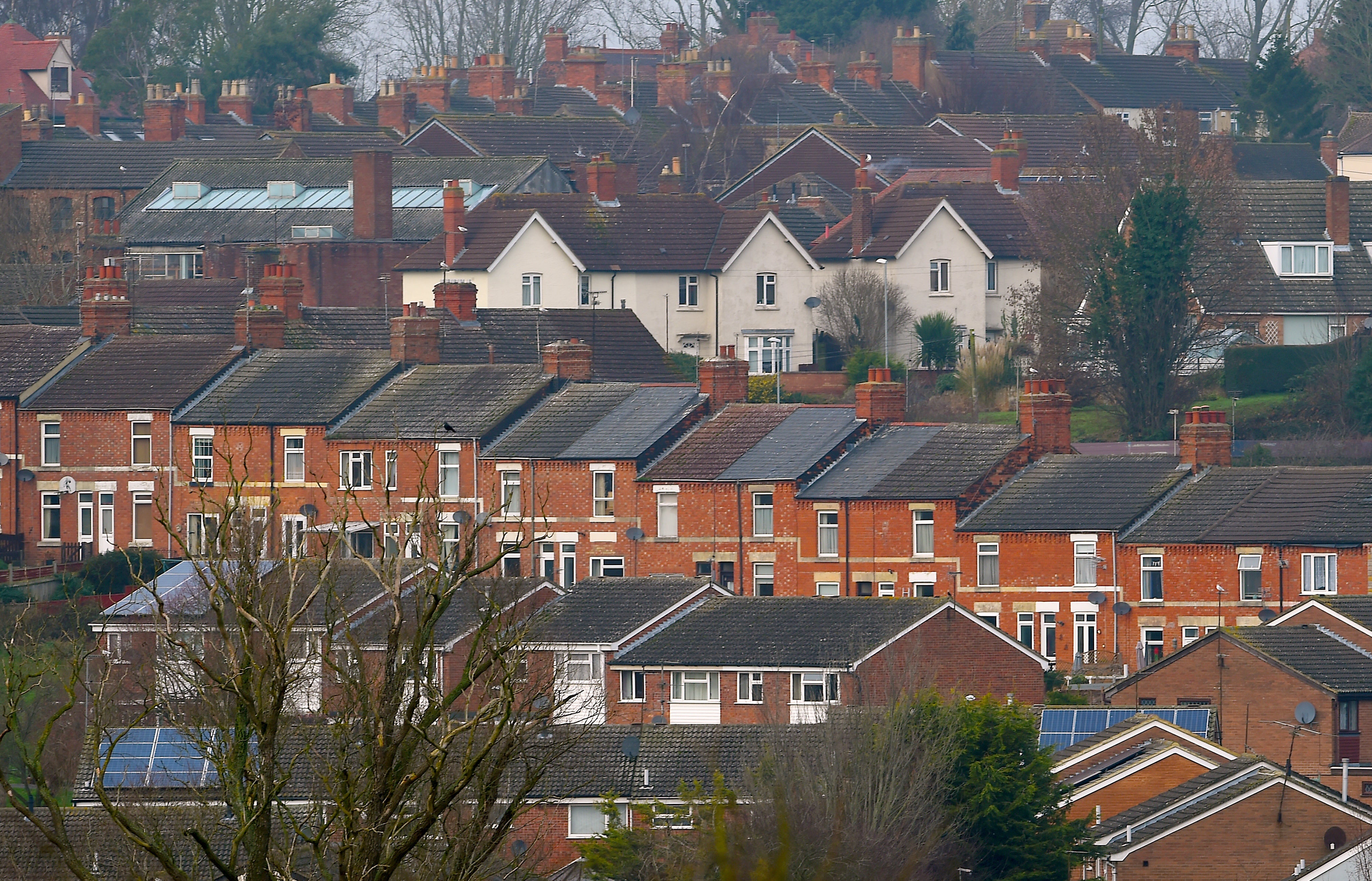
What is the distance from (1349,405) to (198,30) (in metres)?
52.4

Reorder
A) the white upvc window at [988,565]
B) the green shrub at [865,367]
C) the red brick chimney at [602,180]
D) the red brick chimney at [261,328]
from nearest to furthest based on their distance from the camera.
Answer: the white upvc window at [988,565] → the red brick chimney at [261,328] → the green shrub at [865,367] → the red brick chimney at [602,180]

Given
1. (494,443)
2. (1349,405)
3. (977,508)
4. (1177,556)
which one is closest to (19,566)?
(494,443)

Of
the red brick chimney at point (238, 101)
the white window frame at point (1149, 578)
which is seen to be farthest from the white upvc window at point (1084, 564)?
the red brick chimney at point (238, 101)

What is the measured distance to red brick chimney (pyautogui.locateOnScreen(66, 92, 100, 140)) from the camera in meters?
94.6

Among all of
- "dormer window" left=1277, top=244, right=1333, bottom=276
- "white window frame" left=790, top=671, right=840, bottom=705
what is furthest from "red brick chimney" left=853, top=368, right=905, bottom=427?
"dormer window" left=1277, top=244, right=1333, bottom=276

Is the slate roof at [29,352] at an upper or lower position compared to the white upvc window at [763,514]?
upper

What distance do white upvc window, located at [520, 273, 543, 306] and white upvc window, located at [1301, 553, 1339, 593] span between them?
28.3m

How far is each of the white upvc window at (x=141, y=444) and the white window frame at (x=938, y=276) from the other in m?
23.0

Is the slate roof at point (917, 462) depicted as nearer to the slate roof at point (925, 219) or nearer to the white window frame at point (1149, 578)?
the white window frame at point (1149, 578)

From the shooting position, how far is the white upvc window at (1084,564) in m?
56.3

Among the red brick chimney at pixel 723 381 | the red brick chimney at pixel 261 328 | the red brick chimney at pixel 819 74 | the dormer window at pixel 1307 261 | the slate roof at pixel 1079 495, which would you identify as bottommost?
the slate roof at pixel 1079 495

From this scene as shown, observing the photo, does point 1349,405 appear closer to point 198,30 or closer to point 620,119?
point 620,119

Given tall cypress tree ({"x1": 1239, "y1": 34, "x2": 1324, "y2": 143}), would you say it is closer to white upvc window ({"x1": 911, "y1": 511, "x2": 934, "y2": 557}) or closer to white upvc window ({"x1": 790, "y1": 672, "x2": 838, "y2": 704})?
white upvc window ({"x1": 911, "y1": 511, "x2": 934, "y2": 557})

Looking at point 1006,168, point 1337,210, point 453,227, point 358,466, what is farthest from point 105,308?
point 1337,210
